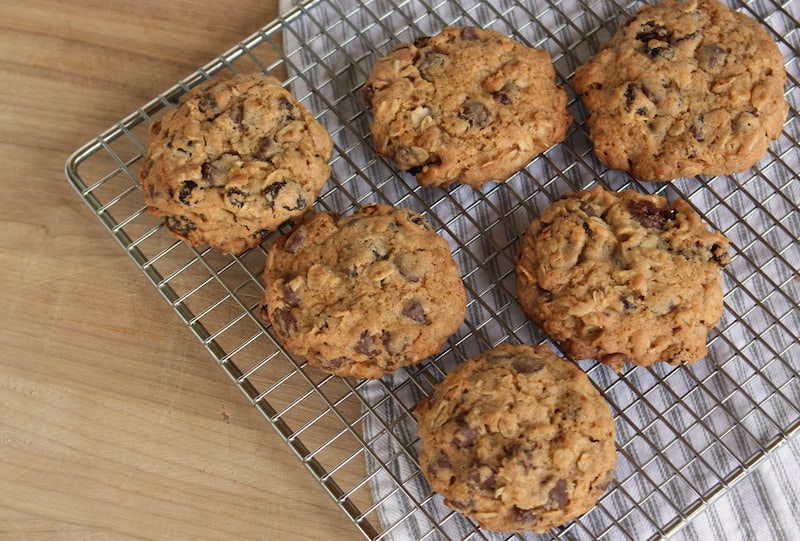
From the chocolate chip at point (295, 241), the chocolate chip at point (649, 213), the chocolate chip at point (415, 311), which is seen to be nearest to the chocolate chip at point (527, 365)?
the chocolate chip at point (415, 311)

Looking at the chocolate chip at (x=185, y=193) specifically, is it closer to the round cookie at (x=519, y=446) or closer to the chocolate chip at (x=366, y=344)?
the chocolate chip at (x=366, y=344)

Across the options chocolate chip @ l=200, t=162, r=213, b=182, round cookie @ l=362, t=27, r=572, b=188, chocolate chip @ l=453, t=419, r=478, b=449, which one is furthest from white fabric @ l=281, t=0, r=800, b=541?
chocolate chip @ l=200, t=162, r=213, b=182

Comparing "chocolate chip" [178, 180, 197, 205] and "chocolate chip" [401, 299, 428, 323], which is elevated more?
"chocolate chip" [178, 180, 197, 205]

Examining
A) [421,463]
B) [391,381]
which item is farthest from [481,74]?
[421,463]

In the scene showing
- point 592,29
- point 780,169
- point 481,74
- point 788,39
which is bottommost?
point 780,169

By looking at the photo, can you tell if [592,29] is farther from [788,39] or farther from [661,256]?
[661,256]

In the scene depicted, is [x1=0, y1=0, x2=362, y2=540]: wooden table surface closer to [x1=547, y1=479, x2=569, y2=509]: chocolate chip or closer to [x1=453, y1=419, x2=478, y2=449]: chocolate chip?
[x1=453, y1=419, x2=478, y2=449]: chocolate chip
